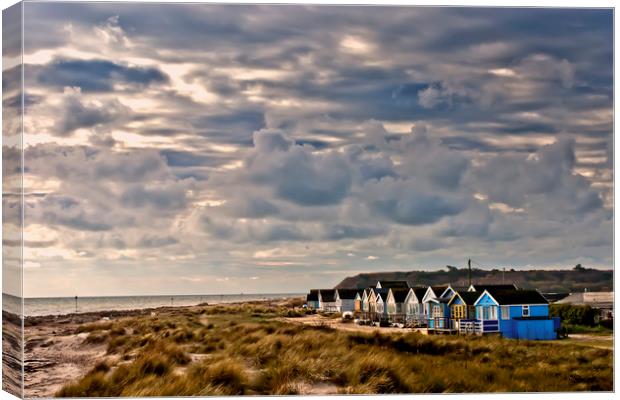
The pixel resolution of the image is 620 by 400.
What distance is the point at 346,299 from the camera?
67.4 feet

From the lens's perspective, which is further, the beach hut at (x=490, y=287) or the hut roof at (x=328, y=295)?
the hut roof at (x=328, y=295)

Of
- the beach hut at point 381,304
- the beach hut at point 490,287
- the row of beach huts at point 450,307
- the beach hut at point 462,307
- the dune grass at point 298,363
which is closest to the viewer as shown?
the dune grass at point 298,363

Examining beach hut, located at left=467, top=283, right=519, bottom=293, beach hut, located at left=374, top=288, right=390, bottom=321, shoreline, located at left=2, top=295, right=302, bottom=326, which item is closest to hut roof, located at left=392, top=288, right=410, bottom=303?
beach hut, located at left=374, top=288, right=390, bottom=321

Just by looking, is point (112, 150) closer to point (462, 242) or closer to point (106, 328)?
point (106, 328)

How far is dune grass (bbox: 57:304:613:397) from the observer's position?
17.3m

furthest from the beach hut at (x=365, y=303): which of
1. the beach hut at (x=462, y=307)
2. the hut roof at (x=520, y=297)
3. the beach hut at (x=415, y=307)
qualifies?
the hut roof at (x=520, y=297)

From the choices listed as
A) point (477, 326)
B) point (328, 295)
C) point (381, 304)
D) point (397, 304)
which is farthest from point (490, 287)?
point (328, 295)

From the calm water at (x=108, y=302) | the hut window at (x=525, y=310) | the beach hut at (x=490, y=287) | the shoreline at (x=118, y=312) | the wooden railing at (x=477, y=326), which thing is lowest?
the wooden railing at (x=477, y=326)

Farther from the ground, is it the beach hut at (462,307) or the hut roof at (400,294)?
the hut roof at (400,294)

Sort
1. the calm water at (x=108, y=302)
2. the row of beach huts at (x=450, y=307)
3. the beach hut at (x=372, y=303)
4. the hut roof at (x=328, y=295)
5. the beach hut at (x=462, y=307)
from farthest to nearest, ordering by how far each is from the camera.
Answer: the beach hut at (x=462, y=307)
the hut roof at (x=328, y=295)
the row of beach huts at (x=450, y=307)
the beach hut at (x=372, y=303)
the calm water at (x=108, y=302)

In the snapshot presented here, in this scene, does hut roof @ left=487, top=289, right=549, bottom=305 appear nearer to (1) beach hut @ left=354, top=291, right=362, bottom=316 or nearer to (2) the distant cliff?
(2) the distant cliff

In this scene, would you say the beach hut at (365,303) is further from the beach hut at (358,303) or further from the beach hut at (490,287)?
the beach hut at (490,287)

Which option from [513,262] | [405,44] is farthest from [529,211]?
[405,44]

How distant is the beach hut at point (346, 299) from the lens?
20.2 meters
